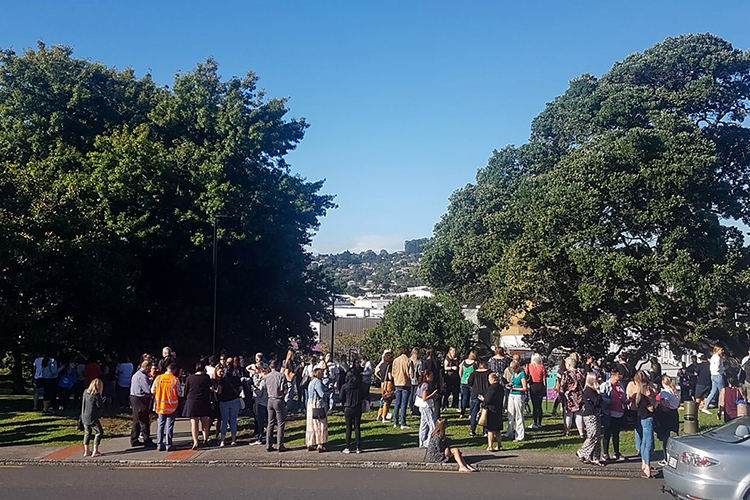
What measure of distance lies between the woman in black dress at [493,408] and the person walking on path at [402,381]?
2.63 metres

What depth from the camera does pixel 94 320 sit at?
23.5m

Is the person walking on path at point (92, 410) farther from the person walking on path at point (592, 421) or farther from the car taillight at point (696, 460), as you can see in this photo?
the car taillight at point (696, 460)

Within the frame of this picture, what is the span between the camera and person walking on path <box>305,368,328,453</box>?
46.4 ft

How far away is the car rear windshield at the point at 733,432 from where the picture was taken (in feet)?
30.7

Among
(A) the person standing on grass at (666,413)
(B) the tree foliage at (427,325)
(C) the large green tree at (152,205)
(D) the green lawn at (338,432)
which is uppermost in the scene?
(C) the large green tree at (152,205)

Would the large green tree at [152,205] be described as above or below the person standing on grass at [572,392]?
above

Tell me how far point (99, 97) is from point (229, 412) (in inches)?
867

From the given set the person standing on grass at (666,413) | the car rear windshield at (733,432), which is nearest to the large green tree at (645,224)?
the person standing on grass at (666,413)

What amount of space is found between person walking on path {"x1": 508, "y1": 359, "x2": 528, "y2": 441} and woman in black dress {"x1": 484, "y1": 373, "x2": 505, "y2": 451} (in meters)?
0.98

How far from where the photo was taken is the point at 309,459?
1359 centimetres

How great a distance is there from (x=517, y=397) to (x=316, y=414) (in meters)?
4.02

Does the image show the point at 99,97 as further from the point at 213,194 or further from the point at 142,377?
the point at 142,377

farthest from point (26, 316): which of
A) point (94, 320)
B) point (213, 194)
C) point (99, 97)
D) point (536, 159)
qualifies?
point (536, 159)

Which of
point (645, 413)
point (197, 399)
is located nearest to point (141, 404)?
point (197, 399)
